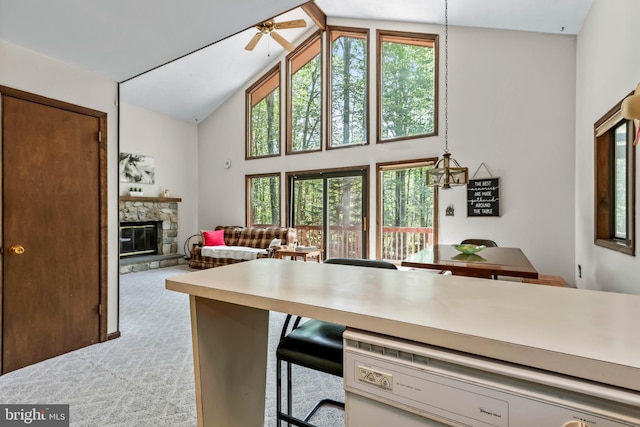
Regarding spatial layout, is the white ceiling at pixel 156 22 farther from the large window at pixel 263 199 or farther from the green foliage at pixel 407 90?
the large window at pixel 263 199

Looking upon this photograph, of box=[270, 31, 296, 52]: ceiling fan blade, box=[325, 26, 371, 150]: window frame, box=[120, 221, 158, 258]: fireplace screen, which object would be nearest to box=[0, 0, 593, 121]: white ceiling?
box=[325, 26, 371, 150]: window frame

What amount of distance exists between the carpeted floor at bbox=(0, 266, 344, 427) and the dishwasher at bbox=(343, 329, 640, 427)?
111 cm

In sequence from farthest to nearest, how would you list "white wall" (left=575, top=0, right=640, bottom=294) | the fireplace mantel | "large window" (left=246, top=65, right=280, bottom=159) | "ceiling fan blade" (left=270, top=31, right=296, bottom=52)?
1. "large window" (left=246, top=65, right=280, bottom=159)
2. the fireplace mantel
3. "ceiling fan blade" (left=270, top=31, right=296, bottom=52)
4. "white wall" (left=575, top=0, right=640, bottom=294)

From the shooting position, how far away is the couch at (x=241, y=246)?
18.6 ft

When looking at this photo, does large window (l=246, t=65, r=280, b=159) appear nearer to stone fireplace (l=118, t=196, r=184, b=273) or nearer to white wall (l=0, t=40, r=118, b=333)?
stone fireplace (l=118, t=196, r=184, b=273)

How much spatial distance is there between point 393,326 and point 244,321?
0.88 m

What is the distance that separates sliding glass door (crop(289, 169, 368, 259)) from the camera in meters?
5.58

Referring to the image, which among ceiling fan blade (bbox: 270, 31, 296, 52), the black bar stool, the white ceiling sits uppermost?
ceiling fan blade (bbox: 270, 31, 296, 52)

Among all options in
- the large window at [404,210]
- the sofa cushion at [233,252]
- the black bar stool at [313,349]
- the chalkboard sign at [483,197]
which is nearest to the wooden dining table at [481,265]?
the black bar stool at [313,349]

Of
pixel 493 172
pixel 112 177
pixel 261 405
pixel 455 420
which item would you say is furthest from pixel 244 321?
pixel 493 172

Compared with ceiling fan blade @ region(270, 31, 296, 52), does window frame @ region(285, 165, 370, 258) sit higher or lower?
lower

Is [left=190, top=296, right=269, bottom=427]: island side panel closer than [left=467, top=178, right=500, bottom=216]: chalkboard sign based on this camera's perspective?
Yes

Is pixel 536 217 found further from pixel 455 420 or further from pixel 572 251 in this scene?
pixel 455 420

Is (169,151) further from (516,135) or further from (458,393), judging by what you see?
(458,393)
